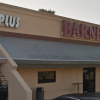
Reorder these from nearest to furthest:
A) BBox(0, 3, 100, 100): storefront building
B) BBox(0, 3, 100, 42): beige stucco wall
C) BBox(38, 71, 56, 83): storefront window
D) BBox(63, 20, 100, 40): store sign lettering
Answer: BBox(0, 3, 100, 100): storefront building
BBox(0, 3, 100, 42): beige stucco wall
BBox(38, 71, 56, 83): storefront window
BBox(63, 20, 100, 40): store sign lettering

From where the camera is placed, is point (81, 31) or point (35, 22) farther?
point (81, 31)

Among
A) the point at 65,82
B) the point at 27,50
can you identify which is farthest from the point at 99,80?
the point at 27,50

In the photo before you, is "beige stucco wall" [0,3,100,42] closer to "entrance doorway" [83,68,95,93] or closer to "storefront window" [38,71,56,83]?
"storefront window" [38,71,56,83]

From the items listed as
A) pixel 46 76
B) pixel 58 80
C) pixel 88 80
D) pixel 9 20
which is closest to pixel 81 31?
pixel 88 80

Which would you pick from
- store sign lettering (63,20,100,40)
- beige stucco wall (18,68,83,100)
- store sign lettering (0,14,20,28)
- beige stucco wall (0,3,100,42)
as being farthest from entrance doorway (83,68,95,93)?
store sign lettering (0,14,20,28)

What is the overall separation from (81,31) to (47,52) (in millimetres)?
5068

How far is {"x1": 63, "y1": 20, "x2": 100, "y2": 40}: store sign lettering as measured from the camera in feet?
48.7

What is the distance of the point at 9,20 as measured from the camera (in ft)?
38.5

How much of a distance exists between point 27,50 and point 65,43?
4.53 meters

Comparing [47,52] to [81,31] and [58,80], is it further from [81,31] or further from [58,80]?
[81,31]

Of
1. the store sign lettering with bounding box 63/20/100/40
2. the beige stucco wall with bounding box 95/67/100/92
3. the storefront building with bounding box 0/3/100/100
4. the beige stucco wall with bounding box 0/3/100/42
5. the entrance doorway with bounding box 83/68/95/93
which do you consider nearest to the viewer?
the storefront building with bounding box 0/3/100/100

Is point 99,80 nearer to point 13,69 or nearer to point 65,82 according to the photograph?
point 65,82

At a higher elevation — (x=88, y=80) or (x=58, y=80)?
(x=58, y=80)

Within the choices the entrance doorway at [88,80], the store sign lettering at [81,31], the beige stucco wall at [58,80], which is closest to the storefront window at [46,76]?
the beige stucco wall at [58,80]
